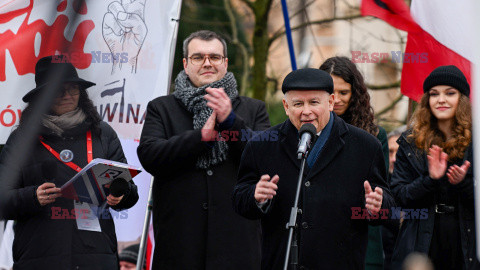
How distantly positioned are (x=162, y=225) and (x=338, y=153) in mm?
1453

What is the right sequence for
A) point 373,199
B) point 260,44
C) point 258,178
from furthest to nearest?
point 260,44 < point 258,178 < point 373,199

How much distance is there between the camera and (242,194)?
4.03 m

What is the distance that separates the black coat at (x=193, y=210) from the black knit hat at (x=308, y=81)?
742mm

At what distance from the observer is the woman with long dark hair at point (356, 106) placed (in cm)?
523

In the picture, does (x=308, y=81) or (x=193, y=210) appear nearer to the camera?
(x=308, y=81)

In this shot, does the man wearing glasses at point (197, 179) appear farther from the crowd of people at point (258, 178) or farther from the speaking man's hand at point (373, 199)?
the speaking man's hand at point (373, 199)

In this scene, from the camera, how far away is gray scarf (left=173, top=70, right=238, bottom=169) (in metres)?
4.89

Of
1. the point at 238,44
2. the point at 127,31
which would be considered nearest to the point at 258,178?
the point at 127,31

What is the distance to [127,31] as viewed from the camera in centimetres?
524

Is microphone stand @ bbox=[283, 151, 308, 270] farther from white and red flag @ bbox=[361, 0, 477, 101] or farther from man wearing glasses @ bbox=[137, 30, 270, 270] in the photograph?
white and red flag @ bbox=[361, 0, 477, 101]

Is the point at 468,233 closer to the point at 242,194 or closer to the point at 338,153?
the point at 338,153

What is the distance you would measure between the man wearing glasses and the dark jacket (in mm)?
944

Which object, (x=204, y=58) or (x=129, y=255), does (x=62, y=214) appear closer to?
(x=204, y=58)

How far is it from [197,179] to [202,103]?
1.68 feet
